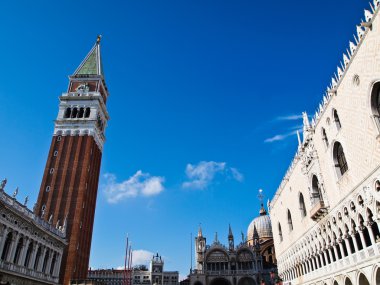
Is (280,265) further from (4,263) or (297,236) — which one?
(4,263)

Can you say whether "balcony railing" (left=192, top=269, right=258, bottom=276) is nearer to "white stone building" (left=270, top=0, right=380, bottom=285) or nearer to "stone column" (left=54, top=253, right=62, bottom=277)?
"white stone building" (left=270, top=0, right=380, bottom=285)

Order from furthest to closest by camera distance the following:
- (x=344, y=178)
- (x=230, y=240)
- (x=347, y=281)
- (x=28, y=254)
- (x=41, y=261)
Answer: (x=230, y=240), (x=41, y=261), (x=28, y=254), (x=347, y=281), (x=344, y=178)

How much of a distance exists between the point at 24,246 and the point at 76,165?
68.4ft

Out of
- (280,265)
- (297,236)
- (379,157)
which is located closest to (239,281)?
Result: (280,265)

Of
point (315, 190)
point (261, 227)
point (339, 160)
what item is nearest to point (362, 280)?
point (339, 160)

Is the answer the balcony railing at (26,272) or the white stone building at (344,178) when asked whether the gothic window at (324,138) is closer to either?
the white stone building at (344,178)

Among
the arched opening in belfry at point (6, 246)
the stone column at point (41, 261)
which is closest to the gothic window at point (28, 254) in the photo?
the stone column at point (41, 261)

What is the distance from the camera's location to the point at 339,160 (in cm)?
2622

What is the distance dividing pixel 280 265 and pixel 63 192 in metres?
32.0

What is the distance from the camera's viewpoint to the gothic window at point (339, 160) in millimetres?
25520

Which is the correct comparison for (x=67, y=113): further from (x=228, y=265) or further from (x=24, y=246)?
(x=228, y=265)

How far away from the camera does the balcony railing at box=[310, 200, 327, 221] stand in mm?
27567

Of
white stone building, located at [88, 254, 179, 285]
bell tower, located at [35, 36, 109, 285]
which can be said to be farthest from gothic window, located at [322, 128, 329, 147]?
white stone building, located at [88, 254, 179, 285]

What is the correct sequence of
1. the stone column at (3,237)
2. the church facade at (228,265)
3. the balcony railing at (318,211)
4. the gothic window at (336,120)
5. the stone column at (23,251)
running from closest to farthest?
the gothic window at (336,120) < the stone column at (3,237) < the balcony railing at (318,211) < the stone column at (23,251) < the church facade at (228,265)
